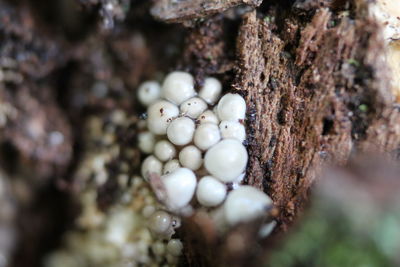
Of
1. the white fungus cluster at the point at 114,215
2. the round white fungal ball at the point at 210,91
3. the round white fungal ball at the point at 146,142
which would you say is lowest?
the white fungus cluster at the point at 114,215

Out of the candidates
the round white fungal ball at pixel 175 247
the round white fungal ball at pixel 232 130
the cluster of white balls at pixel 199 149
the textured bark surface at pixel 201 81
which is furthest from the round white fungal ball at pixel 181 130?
the round white fungal ball at pixel 175 247

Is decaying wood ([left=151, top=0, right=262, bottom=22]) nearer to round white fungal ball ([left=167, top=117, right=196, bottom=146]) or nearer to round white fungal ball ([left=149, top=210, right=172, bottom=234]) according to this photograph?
round white fungal ball ([left=167, top=117, right=196, bottom=146])

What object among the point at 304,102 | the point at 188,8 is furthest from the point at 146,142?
Result: the point at 304,102

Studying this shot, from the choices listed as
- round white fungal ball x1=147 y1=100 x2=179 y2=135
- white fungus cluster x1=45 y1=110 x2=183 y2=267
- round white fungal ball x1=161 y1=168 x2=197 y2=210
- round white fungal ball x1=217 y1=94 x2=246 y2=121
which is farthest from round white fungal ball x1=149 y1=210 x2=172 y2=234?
round white fungal ball x1=217 y1=94 x2=246 y2=121

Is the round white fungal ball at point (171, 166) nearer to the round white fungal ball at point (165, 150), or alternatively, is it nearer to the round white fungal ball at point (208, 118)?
the round white fungal ball at point (165, 150)

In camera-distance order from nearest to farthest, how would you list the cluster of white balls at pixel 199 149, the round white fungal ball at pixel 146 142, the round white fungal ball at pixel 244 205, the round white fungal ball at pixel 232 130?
the round white fungal ball at pixel 244 205, the cluster of white balls at pixel 199 149, the round white fungal ball at pixel 232 130, the round white fungal ball at pixel 146 142

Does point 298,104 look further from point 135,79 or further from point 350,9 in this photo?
point 135,79

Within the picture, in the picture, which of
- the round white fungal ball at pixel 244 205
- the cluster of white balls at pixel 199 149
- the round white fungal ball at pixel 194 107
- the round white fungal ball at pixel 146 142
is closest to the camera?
the round white fungal ball at pixel 244 205
